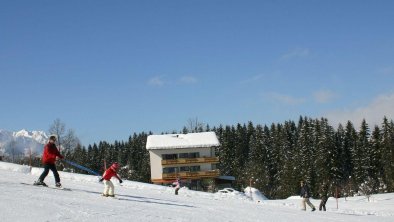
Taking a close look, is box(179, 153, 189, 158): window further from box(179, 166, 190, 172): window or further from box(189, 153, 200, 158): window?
box(179, 166, 190, 172): window

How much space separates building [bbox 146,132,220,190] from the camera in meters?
70.2

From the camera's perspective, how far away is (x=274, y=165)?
A: 104 metres

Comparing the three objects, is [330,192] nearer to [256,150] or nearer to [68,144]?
[256,150]

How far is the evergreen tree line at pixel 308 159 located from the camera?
80.2 m

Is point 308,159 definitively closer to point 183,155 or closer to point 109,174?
point 183,155

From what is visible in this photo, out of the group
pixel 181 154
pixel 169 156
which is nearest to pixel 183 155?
pixel 181 154

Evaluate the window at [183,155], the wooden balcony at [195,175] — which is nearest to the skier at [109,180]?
the wooden balcony at [195,175]

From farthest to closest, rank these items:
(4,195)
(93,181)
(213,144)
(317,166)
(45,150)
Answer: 1. (317,166)
2. (213,144)
3. (93,181)
4. (45,150)
5. (4,195)

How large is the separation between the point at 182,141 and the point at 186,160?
3.97 m

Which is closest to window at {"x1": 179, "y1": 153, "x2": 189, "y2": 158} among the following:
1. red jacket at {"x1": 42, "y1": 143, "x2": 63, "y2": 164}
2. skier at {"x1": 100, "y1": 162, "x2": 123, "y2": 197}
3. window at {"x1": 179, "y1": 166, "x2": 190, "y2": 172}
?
window at {"x1": 179, "y1": 166, "x2": 190, "y2": 172}

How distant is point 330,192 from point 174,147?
25.1 meters

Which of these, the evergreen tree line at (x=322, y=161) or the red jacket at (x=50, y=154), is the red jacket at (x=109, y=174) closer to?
the red jacket at (x=50, y=154)

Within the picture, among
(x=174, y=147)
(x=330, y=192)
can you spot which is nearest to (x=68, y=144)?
(x=174, y=147)

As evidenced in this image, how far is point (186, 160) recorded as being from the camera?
71125mm
